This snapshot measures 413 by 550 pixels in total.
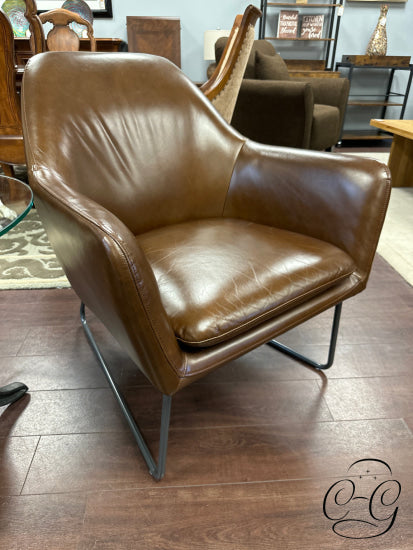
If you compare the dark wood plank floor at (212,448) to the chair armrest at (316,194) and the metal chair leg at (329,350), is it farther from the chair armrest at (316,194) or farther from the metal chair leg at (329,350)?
the chair armrest at (316,194)

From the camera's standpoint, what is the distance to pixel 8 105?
2037mm

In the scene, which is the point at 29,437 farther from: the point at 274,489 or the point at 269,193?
the point at 269,193

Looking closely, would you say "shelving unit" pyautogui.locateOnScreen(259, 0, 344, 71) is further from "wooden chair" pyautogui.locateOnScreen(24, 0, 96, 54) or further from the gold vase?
"wooden chair" pyautogui.locateOnScreen(24, 0, 96, 54)

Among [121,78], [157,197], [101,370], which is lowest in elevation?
[101,370]

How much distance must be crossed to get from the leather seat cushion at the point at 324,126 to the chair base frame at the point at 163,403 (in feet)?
7.37

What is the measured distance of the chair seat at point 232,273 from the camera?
802mm

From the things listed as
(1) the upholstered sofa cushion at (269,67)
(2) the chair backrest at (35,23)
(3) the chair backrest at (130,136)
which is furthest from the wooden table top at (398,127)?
(2) the chair backrest at (35,23)

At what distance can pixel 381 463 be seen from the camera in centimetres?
98

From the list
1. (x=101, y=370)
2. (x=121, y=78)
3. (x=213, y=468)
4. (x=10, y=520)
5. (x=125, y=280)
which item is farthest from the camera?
(x=101, y=370)

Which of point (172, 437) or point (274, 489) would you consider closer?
point (274, 489)

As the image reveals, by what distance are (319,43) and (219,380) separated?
413 centimetres

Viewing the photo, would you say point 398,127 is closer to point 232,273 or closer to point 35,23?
point 35,23

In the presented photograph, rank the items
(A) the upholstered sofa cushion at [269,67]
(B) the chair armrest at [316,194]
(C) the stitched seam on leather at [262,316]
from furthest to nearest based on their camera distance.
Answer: (A) the upholstered sofa cushion at [269,67], (B) the chair armrest at [316,194], (C) the stitched seam on leather at [262,316]

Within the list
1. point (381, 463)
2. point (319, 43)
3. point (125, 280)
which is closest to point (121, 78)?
point (125, 280)
